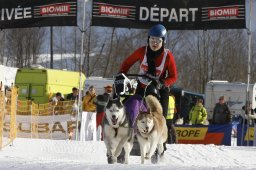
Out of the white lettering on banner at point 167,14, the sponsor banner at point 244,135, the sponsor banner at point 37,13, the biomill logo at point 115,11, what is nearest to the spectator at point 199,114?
the sponsor banner at point 244,135

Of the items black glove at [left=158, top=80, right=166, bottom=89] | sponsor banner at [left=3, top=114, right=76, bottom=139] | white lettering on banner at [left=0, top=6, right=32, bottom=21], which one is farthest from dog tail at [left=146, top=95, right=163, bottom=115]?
white lettering on banner at [left=0, top=6, right=32, bottom=21]

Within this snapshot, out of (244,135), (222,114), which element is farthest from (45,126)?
(244,135)

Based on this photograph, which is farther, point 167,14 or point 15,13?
Result: point 15,13

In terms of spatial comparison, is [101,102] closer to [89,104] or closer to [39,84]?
[89,104]

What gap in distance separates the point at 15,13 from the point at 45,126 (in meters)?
2.90

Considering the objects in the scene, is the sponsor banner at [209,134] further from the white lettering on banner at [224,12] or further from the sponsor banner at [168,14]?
the white lettering on banner at [224,12]

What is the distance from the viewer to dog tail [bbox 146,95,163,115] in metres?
6.98

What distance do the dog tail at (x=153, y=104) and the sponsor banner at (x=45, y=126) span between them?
7.77 m

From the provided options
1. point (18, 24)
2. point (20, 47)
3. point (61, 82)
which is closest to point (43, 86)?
point (61, 82)

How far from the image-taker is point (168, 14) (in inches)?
565

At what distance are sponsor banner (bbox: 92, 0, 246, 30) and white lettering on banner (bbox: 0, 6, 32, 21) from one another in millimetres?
1684

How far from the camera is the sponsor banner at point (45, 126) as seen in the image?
48.8ft

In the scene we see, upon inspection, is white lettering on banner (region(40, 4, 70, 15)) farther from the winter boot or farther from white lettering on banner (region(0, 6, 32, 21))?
the winter boot

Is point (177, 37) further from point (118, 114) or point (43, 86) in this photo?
point (118, 114)
